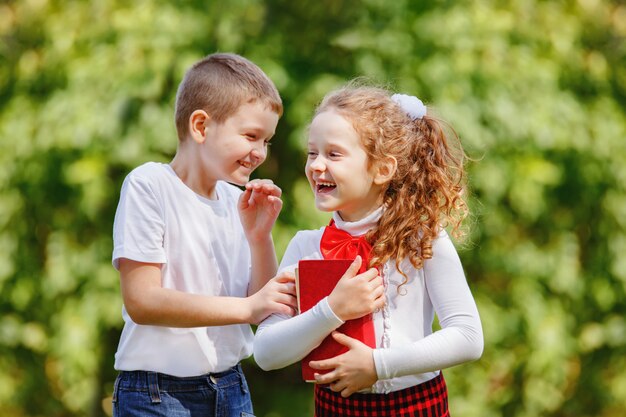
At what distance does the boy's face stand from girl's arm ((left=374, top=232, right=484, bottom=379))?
1.76 feet

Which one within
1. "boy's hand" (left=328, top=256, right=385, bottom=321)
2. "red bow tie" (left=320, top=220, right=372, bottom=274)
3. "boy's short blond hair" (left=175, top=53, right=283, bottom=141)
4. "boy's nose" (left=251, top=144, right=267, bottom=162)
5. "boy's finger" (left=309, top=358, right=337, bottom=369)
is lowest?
"boy's finger" (left=309, top=358, right=337, bottom=369)

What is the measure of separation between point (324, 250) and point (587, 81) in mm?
3105

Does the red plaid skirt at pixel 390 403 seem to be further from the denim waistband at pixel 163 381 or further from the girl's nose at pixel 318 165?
the girl's nose at pixel 318 165

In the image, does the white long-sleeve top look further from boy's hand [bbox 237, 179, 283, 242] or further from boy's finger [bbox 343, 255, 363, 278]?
boy's hand [bbox 237, 179, 283, 242]

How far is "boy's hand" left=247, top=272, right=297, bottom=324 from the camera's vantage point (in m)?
Result: 1.91

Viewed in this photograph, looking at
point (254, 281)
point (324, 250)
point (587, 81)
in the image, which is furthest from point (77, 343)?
point (587, 81)

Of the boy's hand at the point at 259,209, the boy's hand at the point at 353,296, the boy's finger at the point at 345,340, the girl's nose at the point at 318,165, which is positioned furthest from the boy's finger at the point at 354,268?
the boy's hand at the point at 259,209

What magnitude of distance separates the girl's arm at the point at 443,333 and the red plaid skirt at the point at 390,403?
0.11m

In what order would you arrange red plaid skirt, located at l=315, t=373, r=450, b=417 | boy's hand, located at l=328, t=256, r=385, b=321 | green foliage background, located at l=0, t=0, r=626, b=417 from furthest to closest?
green foliage background, located at l=0, t=0, r=626, b=417
red plaid skirt, located at l=315, t=373, r=450, b=417
boy's hand, located at l=328, t=256, r=385, b=321

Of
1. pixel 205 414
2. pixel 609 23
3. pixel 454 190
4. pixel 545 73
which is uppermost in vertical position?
pixel 609 23

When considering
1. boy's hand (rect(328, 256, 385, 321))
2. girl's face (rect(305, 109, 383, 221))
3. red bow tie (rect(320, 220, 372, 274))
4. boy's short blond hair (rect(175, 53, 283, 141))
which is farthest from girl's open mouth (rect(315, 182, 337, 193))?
boy's short blond hair (rect(175, 53, 283, 141))

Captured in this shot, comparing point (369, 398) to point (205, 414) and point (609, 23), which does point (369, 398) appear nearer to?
point (205, 414)

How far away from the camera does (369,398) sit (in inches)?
75.4

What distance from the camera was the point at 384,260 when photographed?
1.91m
